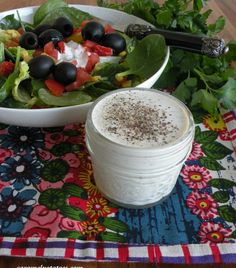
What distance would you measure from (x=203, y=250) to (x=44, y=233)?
250 mm

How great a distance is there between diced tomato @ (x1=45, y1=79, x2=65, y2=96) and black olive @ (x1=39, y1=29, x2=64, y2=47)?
128 mm

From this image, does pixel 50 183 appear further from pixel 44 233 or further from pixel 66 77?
pixel 66 77

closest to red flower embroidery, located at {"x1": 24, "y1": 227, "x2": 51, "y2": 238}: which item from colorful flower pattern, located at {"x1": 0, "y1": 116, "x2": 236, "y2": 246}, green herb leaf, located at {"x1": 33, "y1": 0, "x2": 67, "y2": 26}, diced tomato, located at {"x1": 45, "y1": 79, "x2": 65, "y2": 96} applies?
colorful flower pattern, located at {"x1": 0, "y1": 116, "x2": 236, "y2": 246}

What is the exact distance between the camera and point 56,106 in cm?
75

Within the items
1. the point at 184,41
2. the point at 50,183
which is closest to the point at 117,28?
the point at 184,41

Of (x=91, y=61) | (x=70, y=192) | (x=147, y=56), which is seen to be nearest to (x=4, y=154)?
(x=70, y=192)

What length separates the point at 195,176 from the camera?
0.71 metres

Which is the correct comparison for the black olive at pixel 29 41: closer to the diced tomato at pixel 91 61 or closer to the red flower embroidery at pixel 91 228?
the diced tomato at pixel 91 61

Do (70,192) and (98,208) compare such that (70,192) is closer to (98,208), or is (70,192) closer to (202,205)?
(98,208)

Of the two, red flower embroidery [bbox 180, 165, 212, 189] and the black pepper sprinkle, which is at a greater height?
the black pepper sprinkle

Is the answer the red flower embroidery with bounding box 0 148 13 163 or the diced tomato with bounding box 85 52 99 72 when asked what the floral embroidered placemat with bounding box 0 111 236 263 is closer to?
the red flower embroidery with bounding box 0 148 13 163

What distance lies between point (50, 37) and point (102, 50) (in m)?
0.12

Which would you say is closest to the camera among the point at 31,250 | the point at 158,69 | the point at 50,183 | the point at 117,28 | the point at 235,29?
the point at 31,250

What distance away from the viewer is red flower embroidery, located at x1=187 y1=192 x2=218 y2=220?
0.63m
